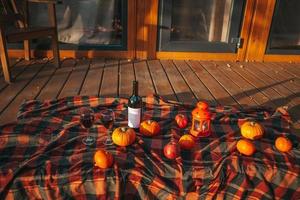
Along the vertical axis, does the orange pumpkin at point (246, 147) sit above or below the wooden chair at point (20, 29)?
below

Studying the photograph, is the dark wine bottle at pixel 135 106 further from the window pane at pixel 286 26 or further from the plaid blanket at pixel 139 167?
Answer: the window pane at pixel 286 26

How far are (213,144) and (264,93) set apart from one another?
5.40ft

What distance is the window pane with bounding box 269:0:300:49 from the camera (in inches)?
169

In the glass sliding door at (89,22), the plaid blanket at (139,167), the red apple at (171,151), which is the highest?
the glass sliding door at (89,22)

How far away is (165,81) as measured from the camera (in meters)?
3.50

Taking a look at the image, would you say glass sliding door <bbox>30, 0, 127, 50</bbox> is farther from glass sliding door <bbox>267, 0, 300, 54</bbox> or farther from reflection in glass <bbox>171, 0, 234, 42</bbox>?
glass sliding door <bbox>267, 0, 300, 54</bbox>

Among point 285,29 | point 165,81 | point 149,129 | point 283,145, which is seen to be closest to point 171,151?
point 149,129

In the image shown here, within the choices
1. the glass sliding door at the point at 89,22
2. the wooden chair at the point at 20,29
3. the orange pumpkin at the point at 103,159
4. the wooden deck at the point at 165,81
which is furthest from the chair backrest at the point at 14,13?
the orange pumpkin at the point at 103,159

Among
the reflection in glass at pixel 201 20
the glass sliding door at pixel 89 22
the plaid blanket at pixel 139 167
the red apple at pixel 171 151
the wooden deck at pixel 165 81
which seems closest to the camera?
the plaid blanket at pixel 139 167

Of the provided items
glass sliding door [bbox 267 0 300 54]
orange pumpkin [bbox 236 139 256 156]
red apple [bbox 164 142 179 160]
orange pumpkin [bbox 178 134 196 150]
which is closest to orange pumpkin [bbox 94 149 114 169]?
red apple [bbox 164 142 179 160]

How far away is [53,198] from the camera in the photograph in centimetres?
151

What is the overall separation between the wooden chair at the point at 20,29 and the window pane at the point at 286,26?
3.06 m

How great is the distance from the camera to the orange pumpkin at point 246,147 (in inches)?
69.5

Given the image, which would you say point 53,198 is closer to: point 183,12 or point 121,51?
point 121,51
